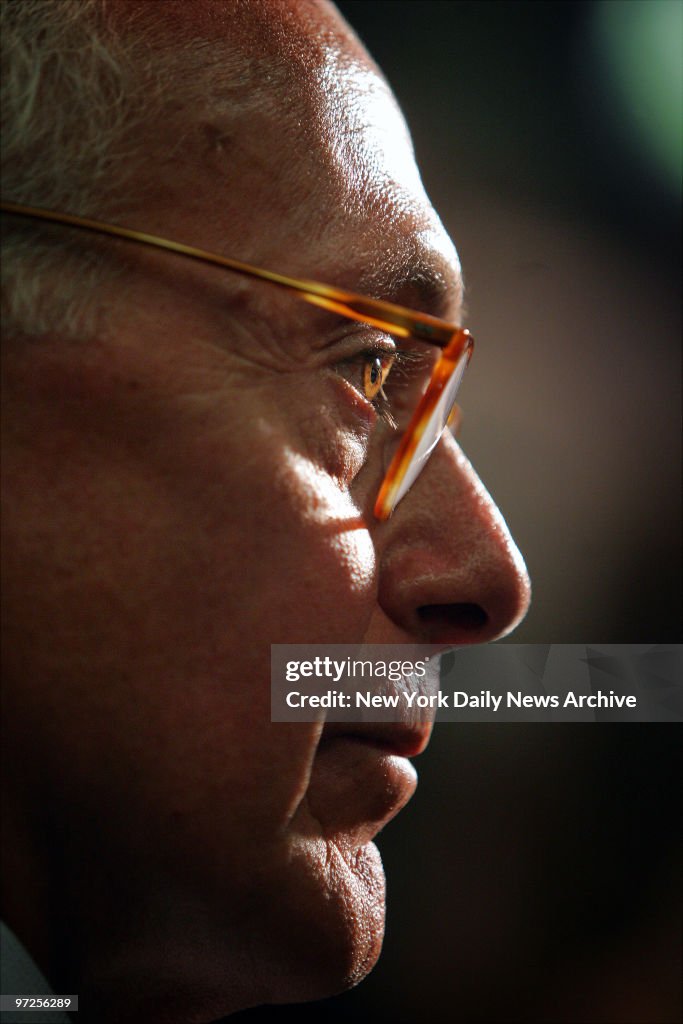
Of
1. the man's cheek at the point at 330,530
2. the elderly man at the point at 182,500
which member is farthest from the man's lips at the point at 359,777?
the man's cheek at the point at 330,530

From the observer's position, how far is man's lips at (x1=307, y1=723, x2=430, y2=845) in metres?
0.74

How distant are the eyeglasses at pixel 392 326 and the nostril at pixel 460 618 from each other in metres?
0.11

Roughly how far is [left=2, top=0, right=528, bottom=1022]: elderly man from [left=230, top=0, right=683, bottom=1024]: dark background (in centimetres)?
80

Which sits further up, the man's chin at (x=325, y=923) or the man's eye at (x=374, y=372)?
the man's eye at (x=374, y=372)

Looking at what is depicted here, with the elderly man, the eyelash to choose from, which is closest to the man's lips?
the elderly man

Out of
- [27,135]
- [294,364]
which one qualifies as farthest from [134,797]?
[27,135]

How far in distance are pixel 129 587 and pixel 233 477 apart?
4.3 inches

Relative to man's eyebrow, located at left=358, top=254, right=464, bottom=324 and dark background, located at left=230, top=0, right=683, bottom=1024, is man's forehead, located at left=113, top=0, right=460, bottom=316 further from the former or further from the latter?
dark background, located at left=230, top=0, right=683, bottom=1024

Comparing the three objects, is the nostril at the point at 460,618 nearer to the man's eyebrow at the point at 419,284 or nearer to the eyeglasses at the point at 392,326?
the eyeglasses at the point at 392,326

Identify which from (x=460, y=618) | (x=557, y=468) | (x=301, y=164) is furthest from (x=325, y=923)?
(x=557, y=468)

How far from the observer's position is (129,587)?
2.10 feet

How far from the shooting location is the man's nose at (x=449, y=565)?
2.48 feet

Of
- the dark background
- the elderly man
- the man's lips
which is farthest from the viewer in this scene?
the dark background

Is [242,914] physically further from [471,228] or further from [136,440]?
[471,228]
